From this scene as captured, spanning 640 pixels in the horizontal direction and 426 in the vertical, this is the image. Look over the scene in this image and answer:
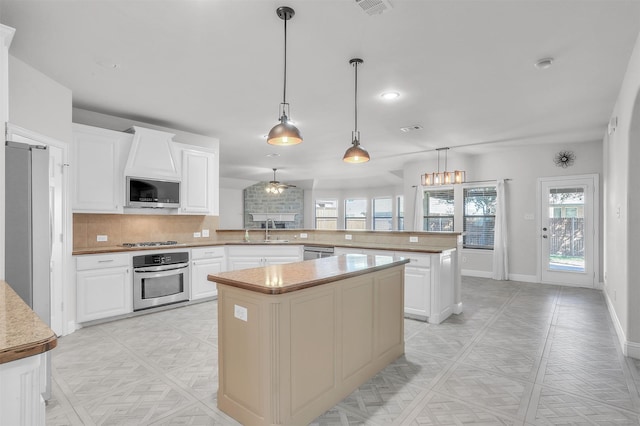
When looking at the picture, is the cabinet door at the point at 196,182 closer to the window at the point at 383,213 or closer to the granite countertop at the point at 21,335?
the granite countertop at the point at 21,335

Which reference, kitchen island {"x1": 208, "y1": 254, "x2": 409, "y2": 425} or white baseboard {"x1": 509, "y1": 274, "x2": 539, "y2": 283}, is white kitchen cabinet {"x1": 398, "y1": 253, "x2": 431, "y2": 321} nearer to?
kitchen island {"x1": 208, "y1": 254, "x2": 409, "y2": 425}

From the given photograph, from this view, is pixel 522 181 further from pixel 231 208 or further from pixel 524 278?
pixel 231 208

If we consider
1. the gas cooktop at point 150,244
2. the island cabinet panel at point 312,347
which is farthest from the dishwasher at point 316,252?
the island cabinet panel at point 312,347

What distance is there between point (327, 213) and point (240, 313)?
1059 centimetres

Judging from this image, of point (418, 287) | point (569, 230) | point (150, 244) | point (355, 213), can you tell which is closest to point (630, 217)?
point (418, 287)

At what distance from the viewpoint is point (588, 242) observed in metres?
6.29

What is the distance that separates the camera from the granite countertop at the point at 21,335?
0.93 meters

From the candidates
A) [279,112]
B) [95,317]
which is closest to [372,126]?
[279,112]

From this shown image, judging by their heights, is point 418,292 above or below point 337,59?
below

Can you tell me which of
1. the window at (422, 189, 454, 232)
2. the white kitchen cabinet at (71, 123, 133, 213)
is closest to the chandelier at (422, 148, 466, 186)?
the window at (422, 189, 454, 232)

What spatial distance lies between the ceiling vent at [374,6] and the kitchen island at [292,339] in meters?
1.82

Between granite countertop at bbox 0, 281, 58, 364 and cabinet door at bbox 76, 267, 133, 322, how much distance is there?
307 centimetres

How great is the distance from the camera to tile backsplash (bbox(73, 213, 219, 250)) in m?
4.45

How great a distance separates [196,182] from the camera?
5348 mm
